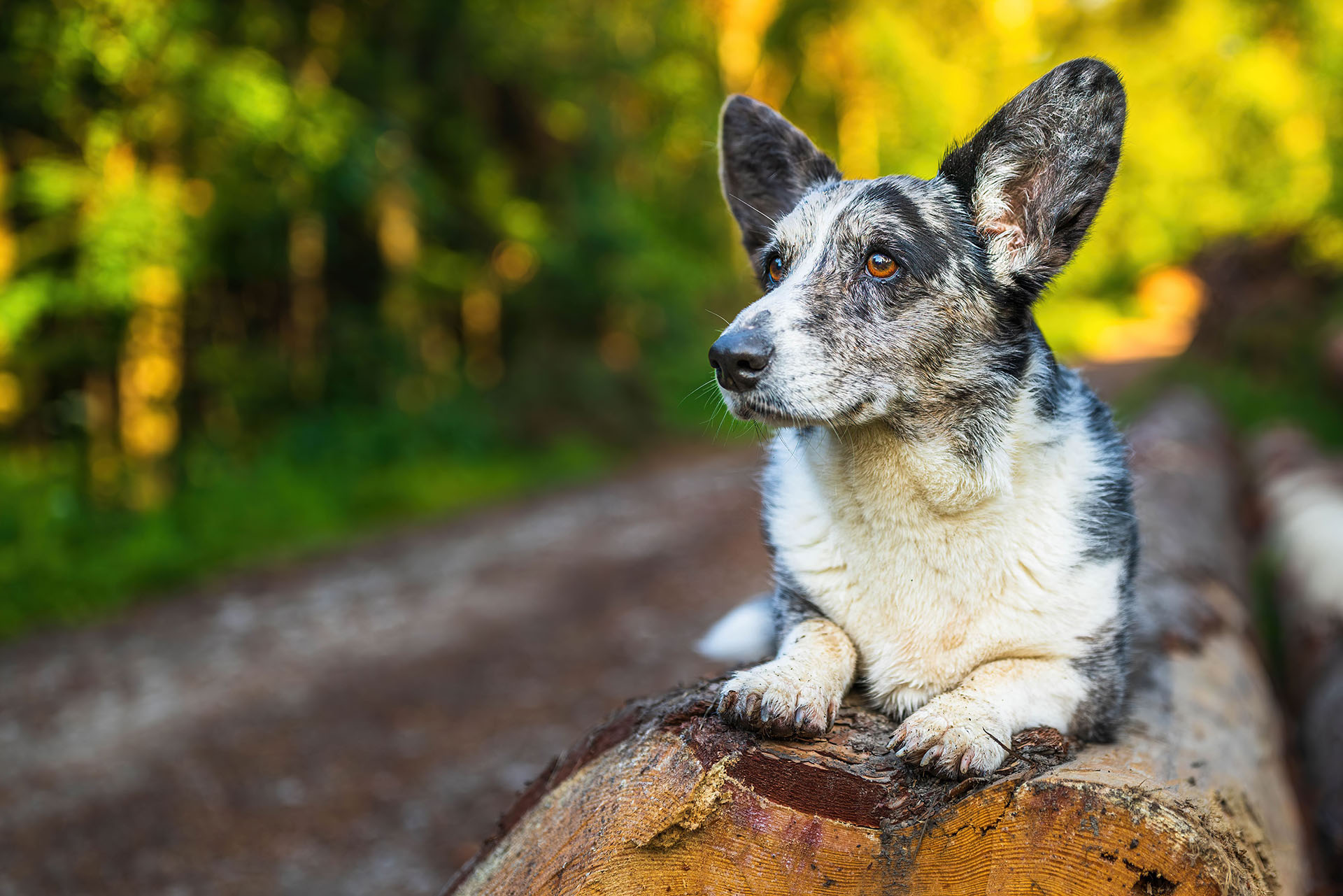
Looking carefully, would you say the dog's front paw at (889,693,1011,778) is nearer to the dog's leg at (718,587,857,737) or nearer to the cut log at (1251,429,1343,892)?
the dog's leg at (718,587,857,737)

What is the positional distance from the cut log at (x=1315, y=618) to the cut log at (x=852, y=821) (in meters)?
0.97

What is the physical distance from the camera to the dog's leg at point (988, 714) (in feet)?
7.09

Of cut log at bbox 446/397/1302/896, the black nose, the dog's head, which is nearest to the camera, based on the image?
cut log at bbox 446/397/1302/896

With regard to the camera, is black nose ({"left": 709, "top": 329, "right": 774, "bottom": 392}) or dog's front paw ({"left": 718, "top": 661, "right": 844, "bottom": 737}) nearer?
dog's front paw ({"left": 718, "top": 661, "right": 844, "bottom": 737})

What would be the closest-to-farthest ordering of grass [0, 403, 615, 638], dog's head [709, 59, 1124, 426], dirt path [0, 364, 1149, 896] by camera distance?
dog's head [709, 59, 1124, 426] → dirt path [0, 364, 1149, 896] → grass [0, 403, 615, 638]

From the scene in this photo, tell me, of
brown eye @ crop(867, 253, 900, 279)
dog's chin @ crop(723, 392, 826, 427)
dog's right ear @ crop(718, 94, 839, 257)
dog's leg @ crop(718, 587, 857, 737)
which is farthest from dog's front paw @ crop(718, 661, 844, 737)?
dog's right ear @ crop(718, 94, 839, 257)

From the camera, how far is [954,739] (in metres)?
2.19

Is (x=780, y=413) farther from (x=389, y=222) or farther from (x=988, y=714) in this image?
(x=389, y=222)

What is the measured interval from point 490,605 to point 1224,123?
17201 millimetres

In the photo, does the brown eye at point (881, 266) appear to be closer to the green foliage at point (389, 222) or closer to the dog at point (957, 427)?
the dog at point (957, 427)

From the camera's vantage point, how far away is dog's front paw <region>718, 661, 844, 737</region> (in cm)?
220

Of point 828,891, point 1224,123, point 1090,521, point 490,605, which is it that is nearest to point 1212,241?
point 1224,123

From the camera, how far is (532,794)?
2561 mm

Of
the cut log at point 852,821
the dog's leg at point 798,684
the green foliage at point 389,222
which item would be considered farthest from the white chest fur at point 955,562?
the green foliage at point 389,222
